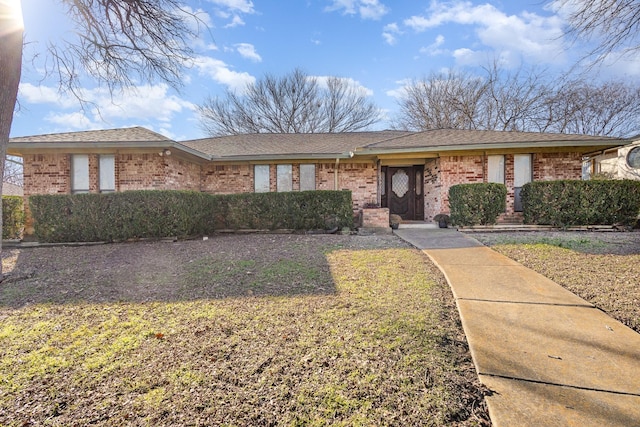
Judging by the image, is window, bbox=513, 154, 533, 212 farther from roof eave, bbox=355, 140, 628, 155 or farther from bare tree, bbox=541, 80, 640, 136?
bare tree, bbox=541, 80, 640, 136

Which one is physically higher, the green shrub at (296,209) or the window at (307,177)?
the window at (307,177)

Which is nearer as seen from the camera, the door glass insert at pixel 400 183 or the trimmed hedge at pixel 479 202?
A: the trimmed hedge at pixel 479 202

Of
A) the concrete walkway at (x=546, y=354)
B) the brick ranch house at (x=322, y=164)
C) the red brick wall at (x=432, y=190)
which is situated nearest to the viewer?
the concrete walkway at (x=546, y=354)

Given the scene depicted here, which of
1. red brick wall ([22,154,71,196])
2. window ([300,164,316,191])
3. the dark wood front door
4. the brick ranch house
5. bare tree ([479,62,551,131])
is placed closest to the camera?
the brick ranch house

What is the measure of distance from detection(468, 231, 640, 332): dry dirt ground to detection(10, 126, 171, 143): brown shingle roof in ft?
30.8

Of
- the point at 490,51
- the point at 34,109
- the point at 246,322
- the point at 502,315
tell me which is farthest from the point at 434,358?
the point at 490,51

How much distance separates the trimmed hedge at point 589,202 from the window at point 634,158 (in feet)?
32.2

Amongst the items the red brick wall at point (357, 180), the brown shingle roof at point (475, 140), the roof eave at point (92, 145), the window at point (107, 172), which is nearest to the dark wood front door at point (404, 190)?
the red brick wall at point (357, 180)

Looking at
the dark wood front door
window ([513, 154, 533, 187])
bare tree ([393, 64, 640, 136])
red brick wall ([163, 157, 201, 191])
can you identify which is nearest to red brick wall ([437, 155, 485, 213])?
window ([513, 154, 533, 187])

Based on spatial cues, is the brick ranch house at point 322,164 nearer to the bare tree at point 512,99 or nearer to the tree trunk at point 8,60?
the tree trunk at point 8,60

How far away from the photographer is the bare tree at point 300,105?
25.0 m

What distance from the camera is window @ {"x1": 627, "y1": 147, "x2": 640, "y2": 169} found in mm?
14562

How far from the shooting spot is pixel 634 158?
14.8 m

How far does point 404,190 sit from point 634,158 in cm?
1258
